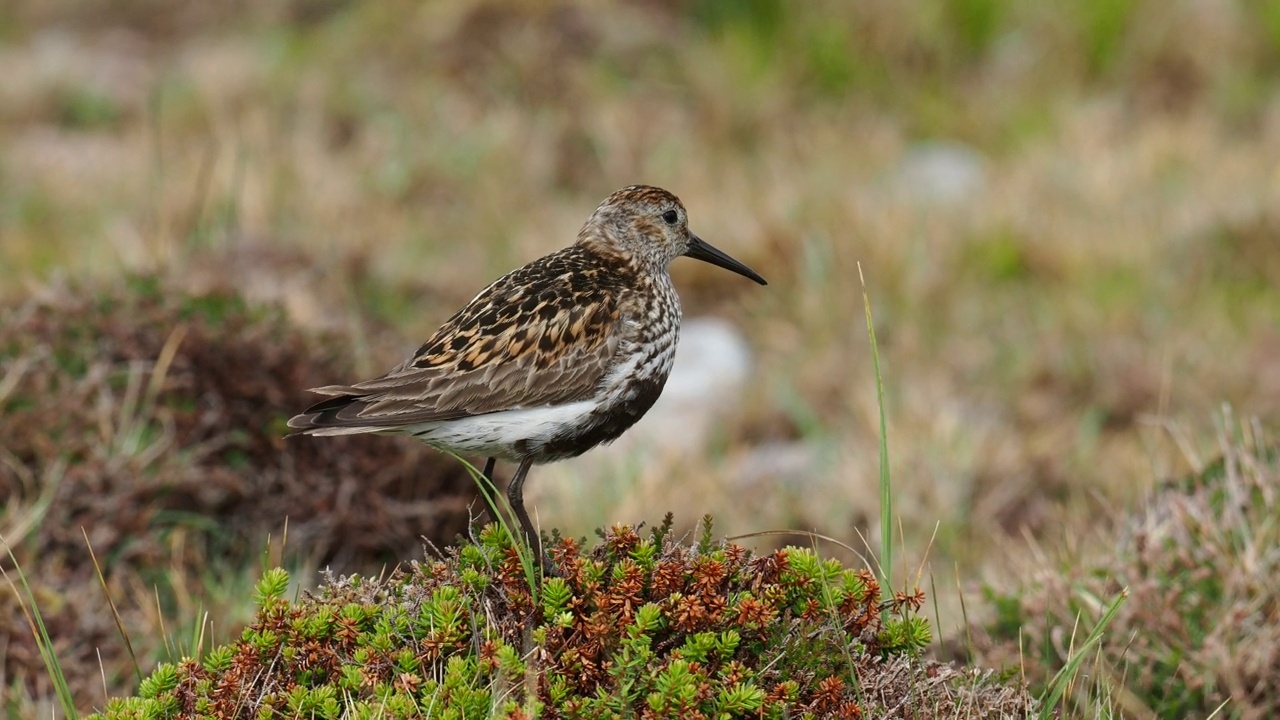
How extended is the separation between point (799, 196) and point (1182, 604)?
549cm

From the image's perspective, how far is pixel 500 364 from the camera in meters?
4.45

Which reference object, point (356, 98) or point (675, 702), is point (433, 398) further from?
point (356, 98)

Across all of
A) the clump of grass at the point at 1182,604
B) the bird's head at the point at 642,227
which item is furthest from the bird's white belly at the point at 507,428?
the clump of grass at the point at 1182,604

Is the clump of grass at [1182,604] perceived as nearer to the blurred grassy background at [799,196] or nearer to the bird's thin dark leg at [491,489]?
the blurred grassy background at [799,196]

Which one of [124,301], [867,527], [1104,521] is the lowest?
[867,527]

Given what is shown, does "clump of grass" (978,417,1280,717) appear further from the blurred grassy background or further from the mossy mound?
the mossy mound

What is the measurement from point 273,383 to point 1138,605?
11.3 feet

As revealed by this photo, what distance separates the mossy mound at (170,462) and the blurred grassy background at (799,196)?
473 mm

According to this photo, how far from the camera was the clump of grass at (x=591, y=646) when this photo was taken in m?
3.34

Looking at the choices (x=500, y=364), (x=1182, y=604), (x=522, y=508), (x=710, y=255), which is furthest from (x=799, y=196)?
(x=522, y=508)

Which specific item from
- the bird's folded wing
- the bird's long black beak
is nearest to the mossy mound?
the bird's folded wing

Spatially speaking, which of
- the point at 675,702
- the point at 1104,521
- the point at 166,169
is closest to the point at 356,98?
the point at 166,169

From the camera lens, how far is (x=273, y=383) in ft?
21.6

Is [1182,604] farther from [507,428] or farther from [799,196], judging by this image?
[799,196]
